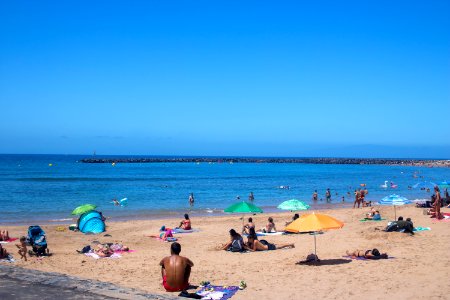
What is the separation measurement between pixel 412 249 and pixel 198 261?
6395mm

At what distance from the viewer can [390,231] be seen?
55.2 feet

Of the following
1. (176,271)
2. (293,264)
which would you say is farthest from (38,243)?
(293,264)

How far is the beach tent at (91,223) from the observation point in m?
20.2

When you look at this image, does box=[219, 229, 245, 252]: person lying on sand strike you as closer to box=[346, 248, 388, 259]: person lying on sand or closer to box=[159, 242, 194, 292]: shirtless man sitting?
box=[346, 248, 388, 259]: person lying on sand

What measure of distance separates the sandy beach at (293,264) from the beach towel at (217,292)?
0.62 feet

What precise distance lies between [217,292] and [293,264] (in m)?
3.62

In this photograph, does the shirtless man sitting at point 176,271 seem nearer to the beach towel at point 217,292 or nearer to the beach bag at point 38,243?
the beach towel at point 217,292

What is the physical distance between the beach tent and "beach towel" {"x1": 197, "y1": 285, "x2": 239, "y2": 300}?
11420 mm

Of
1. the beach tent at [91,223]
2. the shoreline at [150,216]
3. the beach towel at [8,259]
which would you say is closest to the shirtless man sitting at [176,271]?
the beach towel at [8,259]

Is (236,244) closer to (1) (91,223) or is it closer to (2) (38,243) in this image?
(2) (38,243)

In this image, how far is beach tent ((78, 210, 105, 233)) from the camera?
66.4 feet

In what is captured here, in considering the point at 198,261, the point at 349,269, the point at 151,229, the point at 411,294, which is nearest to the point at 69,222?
the point at 151,229

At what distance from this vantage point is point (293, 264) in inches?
497

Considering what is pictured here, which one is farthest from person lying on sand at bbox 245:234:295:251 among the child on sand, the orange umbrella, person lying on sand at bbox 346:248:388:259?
the child on sand
